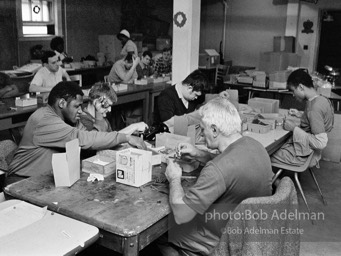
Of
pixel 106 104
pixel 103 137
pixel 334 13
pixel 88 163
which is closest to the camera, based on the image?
pixel 88 163

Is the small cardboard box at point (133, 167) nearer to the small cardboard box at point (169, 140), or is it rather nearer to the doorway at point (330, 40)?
the small cardboard box at point (169, 140)

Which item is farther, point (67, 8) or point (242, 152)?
point (67, 8)

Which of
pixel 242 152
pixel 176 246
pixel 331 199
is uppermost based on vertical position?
pixel 242 152

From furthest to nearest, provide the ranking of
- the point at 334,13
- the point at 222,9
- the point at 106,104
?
the point at 222,9
the point at 334,13
the point at 106,104

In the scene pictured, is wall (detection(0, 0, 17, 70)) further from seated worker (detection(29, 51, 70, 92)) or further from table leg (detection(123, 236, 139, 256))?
table leg (detection(123, 236, 139, 256))

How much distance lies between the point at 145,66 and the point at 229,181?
18.7ft

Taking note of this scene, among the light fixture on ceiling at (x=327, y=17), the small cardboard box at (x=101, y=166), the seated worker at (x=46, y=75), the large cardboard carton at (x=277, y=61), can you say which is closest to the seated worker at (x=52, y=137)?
the small cardboard box at (x=101, y=166)

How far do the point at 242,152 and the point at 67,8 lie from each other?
786 centimetres

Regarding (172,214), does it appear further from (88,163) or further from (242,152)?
(88,163)

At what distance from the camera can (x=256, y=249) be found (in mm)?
1782

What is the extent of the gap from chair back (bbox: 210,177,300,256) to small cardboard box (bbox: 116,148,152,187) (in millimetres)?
583

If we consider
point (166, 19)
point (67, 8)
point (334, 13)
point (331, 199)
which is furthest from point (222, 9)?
point (331, 199)

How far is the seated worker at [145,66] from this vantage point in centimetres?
708

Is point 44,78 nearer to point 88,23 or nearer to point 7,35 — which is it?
point 7,35
